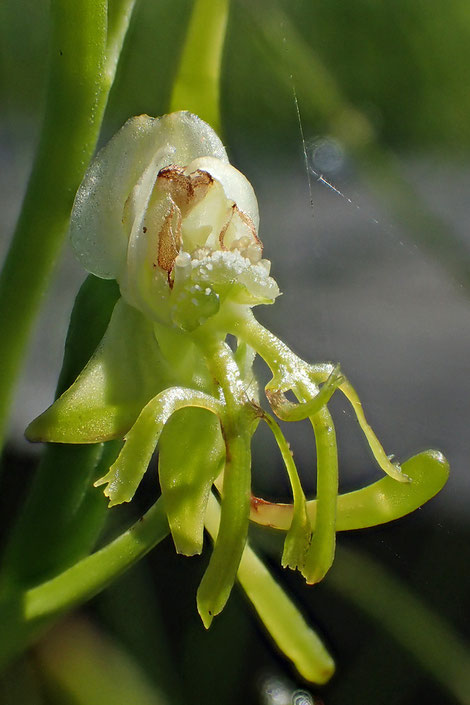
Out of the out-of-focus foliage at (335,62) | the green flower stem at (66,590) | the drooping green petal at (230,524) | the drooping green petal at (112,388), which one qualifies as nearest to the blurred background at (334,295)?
the out-of-focus foliage at (335,62)

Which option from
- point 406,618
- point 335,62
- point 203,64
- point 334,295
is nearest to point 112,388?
point 203,64

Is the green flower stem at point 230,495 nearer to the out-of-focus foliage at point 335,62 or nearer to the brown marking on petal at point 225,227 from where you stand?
the brown marking on petal at point 225,227

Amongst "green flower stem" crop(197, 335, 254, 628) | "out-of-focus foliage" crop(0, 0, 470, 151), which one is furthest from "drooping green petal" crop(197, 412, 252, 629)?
"out-of-focus foliage" crop(0, 0, 470, 151)

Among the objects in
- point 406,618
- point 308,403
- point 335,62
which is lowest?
point 406,618

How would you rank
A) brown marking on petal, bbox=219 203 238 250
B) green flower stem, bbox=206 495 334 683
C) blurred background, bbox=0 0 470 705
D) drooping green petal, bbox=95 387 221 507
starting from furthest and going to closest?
1. blurred background, bbox=0 0 470 705
2. green flower stem, bbox=206 495 334 683
3. brown marking on petal, bbox=219 203 238 250
4. drooping green petal, bbox=95 387 221 507

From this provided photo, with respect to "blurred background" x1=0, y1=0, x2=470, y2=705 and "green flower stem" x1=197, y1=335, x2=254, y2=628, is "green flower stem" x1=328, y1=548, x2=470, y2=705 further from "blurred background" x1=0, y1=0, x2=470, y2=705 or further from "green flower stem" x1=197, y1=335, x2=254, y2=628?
"green flower stem" x1=197, y1=335, x2=254, y2=628

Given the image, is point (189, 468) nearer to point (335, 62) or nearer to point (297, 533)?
point (297, 533)

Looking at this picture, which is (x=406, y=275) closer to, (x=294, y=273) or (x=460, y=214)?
(x=460, y=214)
